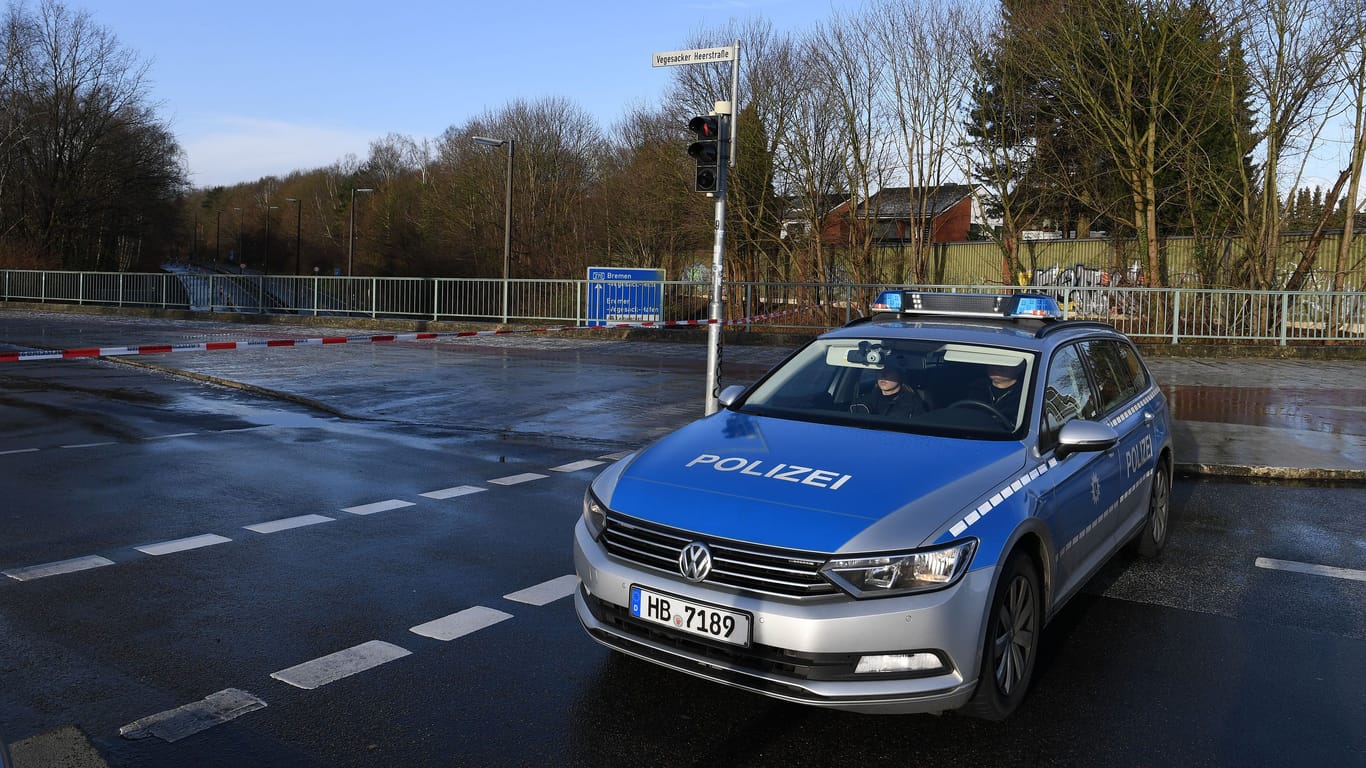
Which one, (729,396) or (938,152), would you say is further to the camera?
(938,152)

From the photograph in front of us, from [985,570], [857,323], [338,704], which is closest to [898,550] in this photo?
[985,570]

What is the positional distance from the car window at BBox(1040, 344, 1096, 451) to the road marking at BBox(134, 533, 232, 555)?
4862 millimetres

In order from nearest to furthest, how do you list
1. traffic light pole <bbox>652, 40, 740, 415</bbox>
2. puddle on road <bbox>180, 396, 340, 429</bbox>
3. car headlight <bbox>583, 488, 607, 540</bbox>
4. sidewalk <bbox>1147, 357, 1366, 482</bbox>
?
car headlight <bbox>583, 488, 607, 540</bbox> < sidewalk <bbox>1147, 357, 1366, 482</bbox> < traffic light pole <bbox>652, 40, 740, 415</bbox> < puddle on road <bbox>180, 396, 340, 429</bbox>

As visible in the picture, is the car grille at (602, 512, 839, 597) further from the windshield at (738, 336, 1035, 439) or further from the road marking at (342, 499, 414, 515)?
the road marking at (342, 499, 414, 515)

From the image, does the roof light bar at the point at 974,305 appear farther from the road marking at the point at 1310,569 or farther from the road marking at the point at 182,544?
the road marking at the point at 182,544

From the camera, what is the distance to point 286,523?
7.07 metres

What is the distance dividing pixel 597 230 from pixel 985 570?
4861 centimetres

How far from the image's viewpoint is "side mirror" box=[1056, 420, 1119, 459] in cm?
457

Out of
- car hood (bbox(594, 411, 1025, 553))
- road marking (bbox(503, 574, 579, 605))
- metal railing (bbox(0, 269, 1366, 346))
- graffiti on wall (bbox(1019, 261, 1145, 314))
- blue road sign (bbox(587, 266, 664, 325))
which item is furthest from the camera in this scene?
blue road sign (bbox(587, 266, 664, 325))

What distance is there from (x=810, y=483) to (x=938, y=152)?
89.6 ft

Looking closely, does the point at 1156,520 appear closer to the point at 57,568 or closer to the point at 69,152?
the point at 57,568

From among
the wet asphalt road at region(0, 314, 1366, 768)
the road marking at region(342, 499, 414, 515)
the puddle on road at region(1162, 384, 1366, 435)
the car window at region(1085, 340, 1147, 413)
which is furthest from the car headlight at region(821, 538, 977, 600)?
the puddle on road at region(1162, 384, 1366, 435)

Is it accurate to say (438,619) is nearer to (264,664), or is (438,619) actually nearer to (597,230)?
(264,664)

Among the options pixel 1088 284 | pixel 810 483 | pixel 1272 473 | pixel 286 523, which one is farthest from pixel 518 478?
pixel 1088 284
